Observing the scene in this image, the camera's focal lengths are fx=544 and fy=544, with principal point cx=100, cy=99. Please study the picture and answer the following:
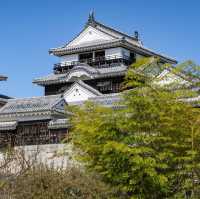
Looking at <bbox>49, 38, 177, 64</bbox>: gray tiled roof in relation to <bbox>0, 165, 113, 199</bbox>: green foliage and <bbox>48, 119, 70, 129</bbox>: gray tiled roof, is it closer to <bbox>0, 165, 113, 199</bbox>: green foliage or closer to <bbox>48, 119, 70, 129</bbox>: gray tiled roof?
<bbox>48, 119, 70, 129</bbox>: gray tiled roof

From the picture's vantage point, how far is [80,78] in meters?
33.7

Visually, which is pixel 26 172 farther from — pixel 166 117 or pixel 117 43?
pixel 117 43

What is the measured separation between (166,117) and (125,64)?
23120 mm

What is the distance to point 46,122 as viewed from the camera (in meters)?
24.3

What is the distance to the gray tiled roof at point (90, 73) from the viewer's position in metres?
32.6

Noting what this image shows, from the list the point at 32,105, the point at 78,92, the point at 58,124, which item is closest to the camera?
the point at 58,124

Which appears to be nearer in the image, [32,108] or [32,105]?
[32,108]

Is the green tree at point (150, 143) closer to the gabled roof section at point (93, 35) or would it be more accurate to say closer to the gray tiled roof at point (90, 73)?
the gray tiled roof at point (90, 73)

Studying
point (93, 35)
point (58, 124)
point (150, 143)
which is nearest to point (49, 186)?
point (150, 143)

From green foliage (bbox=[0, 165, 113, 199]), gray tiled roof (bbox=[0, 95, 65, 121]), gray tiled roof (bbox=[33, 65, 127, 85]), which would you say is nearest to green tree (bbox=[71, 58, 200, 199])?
green foliage (bbox=[0, 165, 113, 199])

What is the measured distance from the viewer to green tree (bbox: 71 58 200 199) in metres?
11.8

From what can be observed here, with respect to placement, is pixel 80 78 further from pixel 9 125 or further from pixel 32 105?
pixel 9 125

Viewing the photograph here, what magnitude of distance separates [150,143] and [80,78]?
21.8 m

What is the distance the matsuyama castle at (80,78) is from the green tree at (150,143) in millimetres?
11785
